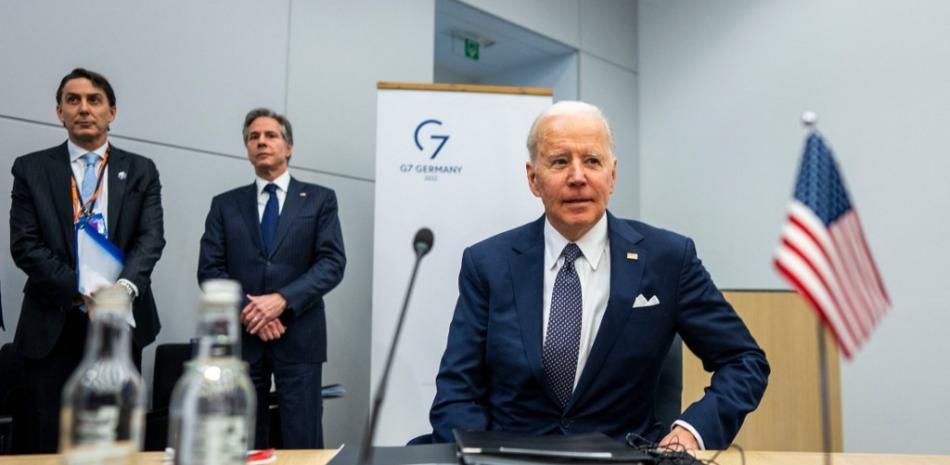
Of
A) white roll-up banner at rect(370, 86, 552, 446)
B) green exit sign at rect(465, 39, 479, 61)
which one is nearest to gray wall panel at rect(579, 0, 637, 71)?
green exit sign at rect(465, 39, 479, 61)

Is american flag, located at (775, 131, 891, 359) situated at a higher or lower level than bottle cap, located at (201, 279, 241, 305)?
higher

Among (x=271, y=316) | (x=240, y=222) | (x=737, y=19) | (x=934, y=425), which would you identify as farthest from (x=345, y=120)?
(x=934, y=425)

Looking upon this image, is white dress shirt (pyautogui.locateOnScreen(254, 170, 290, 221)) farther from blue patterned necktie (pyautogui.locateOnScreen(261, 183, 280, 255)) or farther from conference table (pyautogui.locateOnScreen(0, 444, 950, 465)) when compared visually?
conference table (pyautogui.locateOnScreen(0, 444, 950, 465))

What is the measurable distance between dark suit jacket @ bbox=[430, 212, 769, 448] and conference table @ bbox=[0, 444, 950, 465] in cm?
20

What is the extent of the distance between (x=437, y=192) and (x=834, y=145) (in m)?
2.66

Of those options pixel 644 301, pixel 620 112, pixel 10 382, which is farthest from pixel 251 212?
pixel 620 112

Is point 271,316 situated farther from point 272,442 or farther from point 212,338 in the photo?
point 212,338

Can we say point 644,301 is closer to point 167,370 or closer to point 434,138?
point 434,138

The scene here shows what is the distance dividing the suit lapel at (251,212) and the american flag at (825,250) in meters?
2.41

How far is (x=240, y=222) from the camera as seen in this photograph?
2.88m

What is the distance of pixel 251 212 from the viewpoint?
2908 mm

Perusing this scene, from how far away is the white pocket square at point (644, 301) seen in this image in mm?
1600

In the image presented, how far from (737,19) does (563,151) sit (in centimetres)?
381

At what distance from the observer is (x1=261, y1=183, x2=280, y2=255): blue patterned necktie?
2887mm
